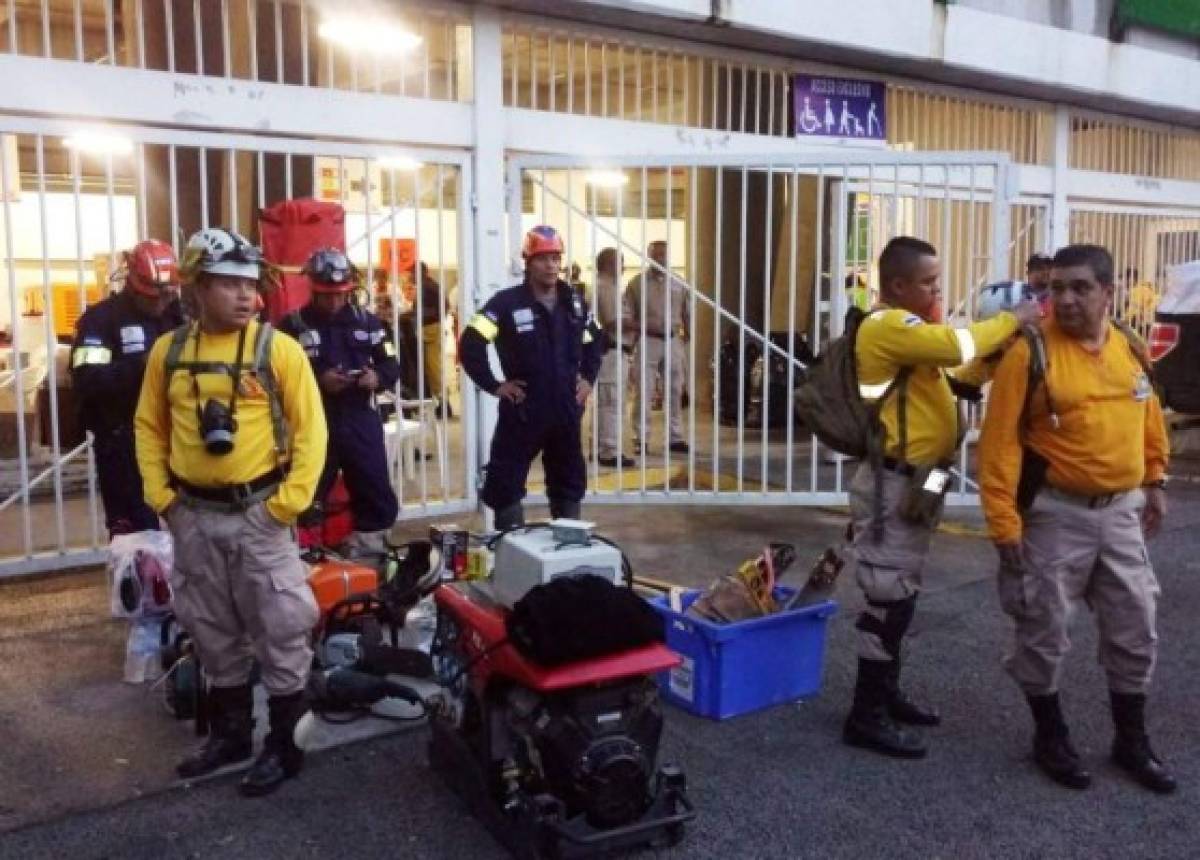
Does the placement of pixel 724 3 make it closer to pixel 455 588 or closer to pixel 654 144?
pixel 654 144

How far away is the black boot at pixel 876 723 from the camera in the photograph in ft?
13.7

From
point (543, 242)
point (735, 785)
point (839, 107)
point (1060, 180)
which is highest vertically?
point (839, 107)

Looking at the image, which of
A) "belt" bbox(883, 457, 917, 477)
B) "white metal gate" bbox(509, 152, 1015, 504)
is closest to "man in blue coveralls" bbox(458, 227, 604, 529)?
"white metal gate" bbox(509, 152, 1015, 504)

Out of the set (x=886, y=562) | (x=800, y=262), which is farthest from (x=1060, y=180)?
(x=886, y=562)

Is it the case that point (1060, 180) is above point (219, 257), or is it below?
above

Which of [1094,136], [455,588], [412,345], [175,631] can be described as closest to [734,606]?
[455,588]

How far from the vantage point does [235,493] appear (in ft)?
→ 12.5

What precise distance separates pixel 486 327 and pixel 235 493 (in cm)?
239

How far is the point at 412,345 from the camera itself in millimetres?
12234

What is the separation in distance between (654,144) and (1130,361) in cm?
532

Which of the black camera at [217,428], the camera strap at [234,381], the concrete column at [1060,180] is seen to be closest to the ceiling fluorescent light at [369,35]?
the camera strap at [234,381]

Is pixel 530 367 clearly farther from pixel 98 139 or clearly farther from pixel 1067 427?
pixel 1067 427

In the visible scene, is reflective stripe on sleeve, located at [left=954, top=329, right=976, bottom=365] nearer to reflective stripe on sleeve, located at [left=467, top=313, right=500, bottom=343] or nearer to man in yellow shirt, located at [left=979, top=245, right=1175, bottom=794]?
man in yellow shirt, located at [left=979, top=245, right=1175, bottom=794]

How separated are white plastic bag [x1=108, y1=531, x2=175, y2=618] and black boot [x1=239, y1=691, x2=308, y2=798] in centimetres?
100
